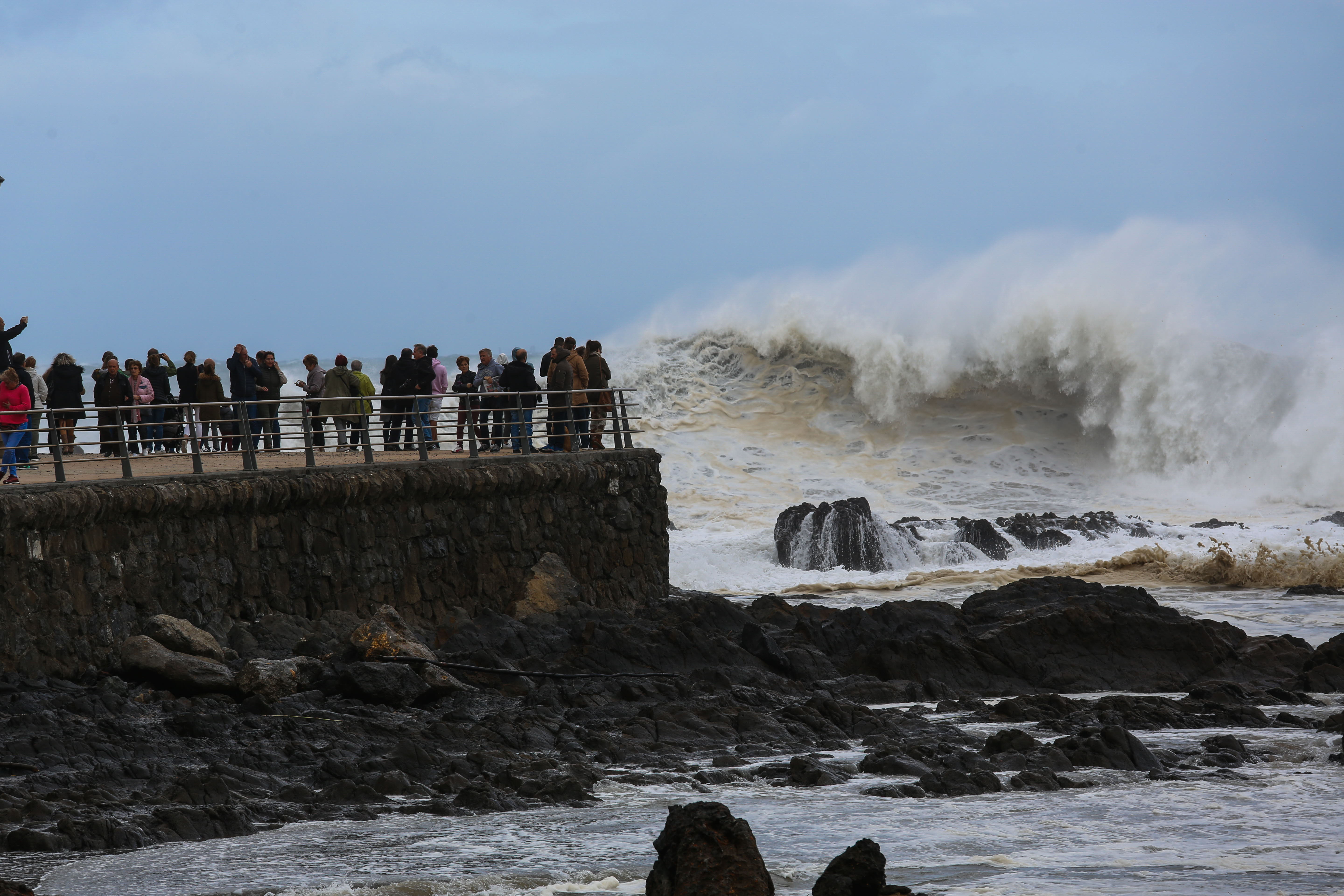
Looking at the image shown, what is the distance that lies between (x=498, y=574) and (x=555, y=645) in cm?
164

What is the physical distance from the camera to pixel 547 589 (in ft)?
47.8

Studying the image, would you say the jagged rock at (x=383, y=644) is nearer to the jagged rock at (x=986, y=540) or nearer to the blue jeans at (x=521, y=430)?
the blue jeans at (x=521, y=430)

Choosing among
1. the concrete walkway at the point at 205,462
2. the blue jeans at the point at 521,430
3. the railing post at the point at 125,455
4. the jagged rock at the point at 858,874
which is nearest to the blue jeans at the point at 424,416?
the concrete walkway at the point at 205,462

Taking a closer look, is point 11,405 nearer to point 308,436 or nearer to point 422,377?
point 308,436

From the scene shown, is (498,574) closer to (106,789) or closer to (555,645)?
(555,645)

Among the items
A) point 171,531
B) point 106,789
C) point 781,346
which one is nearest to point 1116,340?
point 781,346

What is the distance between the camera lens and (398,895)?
6309mm

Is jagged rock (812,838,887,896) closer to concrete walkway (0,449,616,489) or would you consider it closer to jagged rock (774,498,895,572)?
concrete walkway (0,449,616,489)

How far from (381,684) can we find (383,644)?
2.06ft

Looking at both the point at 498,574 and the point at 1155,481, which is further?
the point at 1155,481

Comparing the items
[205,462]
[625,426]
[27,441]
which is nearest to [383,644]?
[205,462]

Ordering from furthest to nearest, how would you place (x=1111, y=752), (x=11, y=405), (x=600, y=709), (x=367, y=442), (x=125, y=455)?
(x=367, y=442), (x=11, y=405), (x=125, y=455), (x=600, y=709), (x=1111, y=752)

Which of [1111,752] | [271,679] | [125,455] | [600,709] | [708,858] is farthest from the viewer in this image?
[125,455]

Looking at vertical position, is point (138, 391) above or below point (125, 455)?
above
